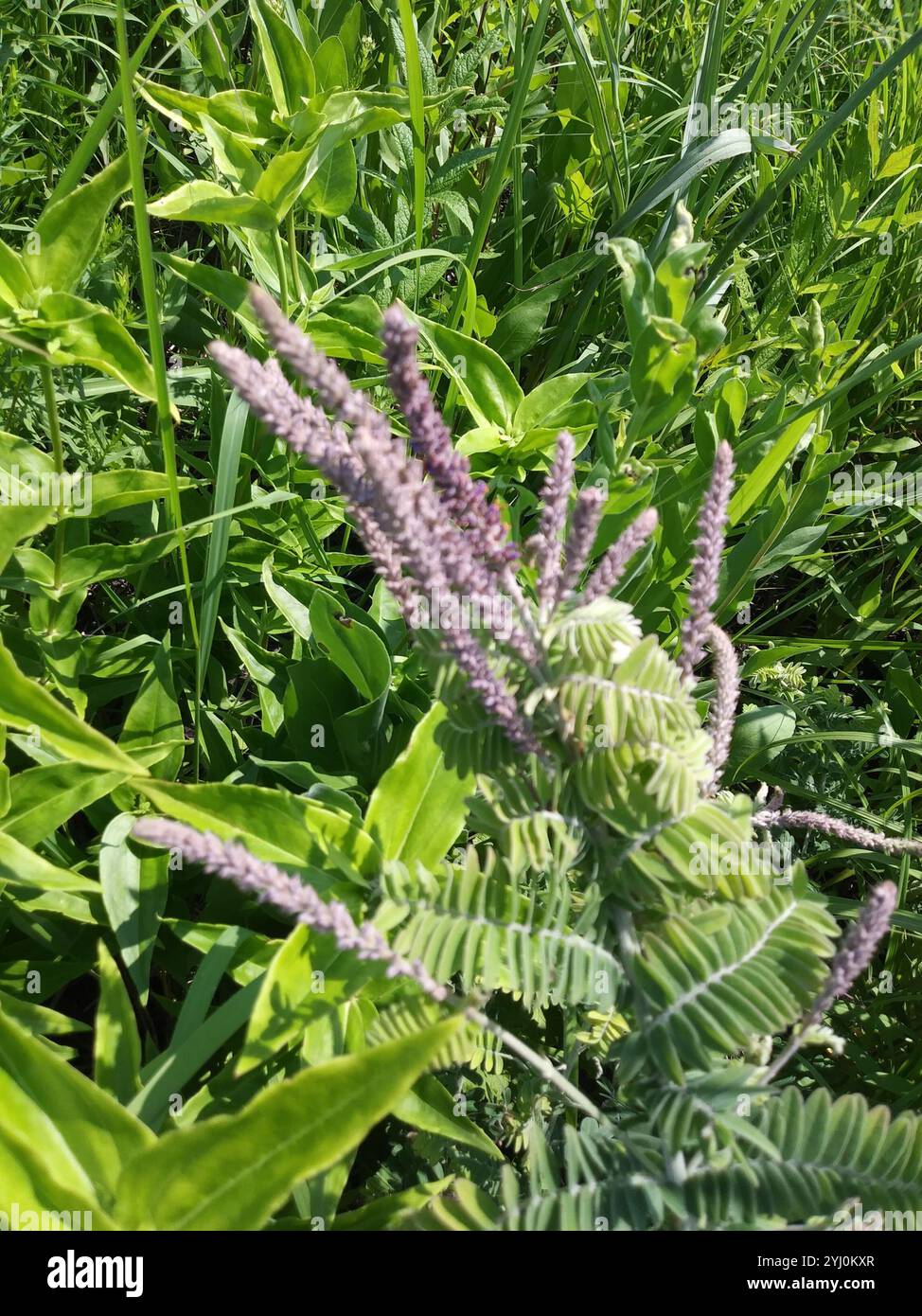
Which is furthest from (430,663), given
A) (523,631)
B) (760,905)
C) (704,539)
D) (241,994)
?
(241,994)

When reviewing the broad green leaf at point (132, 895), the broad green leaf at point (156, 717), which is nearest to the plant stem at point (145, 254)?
the broad green leaf at point (156, 717)

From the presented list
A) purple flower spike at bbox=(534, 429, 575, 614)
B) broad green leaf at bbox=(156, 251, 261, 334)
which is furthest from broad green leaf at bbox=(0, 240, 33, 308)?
purple flower spike at bbox=(534, 429, 575, 614)

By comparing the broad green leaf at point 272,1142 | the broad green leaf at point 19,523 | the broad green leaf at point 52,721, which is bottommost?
the broad green leaf at point 272,1142

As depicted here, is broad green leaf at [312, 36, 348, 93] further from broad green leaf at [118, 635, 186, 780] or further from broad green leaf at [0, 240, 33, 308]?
broad green leaf at [118, 635, 186, 780]

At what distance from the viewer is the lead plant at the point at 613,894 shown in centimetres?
93

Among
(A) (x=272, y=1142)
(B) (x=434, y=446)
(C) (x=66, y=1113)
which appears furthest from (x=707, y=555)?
(C) (x=66, y=1113)

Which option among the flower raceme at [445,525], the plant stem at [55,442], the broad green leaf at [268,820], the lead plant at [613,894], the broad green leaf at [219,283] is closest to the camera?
the flower raceme at [445,525]

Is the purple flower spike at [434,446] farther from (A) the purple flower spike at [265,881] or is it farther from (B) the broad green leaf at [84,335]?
(B) the broad green leaf at [84,335]

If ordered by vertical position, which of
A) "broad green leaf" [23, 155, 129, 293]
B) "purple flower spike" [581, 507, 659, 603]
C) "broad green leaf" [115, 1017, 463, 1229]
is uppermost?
"broad green leaf" [23, 155, 129, 293]

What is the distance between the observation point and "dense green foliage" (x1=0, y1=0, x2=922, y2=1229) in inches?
38.9

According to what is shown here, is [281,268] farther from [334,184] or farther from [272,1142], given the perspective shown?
[272,1142]

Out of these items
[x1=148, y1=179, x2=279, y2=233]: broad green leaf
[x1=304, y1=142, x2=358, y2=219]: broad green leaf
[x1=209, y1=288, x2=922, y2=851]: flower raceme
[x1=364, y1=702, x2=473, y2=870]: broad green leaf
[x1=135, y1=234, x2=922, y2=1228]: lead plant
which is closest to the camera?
[x1=209, y1=288, x2=922, y2=851]: flower raceme

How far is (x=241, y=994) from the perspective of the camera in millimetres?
1285

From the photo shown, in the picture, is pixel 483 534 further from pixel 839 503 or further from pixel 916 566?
pixel 916 566
